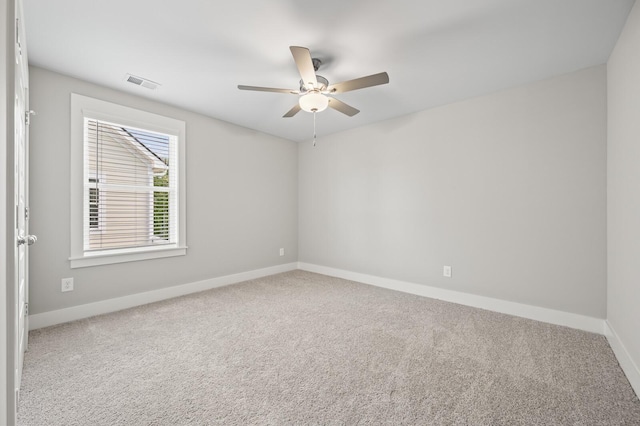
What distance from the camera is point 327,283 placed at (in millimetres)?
4047

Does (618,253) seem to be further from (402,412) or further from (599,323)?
(402,412)

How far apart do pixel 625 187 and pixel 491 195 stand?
1.11 m

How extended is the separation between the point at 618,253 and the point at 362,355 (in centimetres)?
204

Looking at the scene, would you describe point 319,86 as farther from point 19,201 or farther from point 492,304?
point 492,304

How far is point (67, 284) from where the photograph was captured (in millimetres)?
2646

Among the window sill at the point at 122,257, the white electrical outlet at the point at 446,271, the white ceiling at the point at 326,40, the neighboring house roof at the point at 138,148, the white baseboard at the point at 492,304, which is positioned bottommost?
the white baseboard at the point at 492,304

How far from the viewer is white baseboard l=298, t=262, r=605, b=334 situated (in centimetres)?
250

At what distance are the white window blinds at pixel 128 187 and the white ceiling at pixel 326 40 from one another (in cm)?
53

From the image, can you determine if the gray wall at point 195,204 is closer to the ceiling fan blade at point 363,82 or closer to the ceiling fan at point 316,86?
the ceiling fan at point 316,86

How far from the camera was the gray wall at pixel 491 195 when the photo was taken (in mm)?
2500

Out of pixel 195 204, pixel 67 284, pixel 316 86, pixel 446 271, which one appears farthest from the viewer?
pixel 195 204

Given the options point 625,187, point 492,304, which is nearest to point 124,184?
point 492,304

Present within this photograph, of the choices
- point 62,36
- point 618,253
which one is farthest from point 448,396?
point 62,36

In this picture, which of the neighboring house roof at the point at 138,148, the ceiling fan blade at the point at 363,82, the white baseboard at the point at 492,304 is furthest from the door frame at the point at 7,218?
the white baseboard at the point at 492,304
